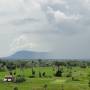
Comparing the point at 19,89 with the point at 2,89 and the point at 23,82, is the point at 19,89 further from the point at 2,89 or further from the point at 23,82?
the point at 23,82

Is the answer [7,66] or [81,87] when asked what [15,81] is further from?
[7,66]

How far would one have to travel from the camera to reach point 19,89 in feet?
206

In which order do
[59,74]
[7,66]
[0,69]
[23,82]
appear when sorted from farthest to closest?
[7,66], [0,69], [59,74], [23,82]

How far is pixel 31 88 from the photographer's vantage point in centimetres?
6375

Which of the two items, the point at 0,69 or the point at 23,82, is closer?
the point at 23,82

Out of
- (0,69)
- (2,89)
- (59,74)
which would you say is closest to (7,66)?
(0,69)

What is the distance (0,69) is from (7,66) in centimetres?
853

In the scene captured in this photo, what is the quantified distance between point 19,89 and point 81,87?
12.9 m

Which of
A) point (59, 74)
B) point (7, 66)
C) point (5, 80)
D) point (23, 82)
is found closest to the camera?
point (23, 82)

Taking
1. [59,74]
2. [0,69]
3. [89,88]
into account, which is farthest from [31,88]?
[0,69]

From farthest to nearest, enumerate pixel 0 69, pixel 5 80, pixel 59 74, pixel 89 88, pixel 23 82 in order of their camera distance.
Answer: pixel 0 69, pixel 59 74, pixel 5 80, pixel 23 82, pixel 89 88

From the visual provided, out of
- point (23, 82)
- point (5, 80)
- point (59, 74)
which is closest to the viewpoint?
point (23, 82)

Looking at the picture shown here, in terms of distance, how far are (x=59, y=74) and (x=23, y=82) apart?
70.9 feet

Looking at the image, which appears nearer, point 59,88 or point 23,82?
point 59,88
